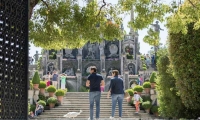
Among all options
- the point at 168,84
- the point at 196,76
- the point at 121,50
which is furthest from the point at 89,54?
the point at 196,76

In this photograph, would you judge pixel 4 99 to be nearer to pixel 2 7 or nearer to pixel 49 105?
pixel 2 7

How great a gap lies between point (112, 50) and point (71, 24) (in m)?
38.7

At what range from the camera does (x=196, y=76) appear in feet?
50.7

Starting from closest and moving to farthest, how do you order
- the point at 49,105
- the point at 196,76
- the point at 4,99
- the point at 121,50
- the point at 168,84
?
the point at 4,99, the point at 196,76, the point at 168,84, the point at 49,105, the point at 121,50

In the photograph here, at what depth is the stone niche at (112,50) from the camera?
5100 cm

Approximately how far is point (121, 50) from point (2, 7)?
44.2 m

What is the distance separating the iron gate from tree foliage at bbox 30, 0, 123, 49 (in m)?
4.94

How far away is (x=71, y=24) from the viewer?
42.0 feet

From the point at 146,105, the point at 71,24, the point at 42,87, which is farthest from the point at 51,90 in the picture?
the point at 71,24

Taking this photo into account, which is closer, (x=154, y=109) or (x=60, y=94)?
(x=154, y=109)

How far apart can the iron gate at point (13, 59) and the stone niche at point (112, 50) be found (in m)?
43.3

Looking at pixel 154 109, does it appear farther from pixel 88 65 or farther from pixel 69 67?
pixel 88 65

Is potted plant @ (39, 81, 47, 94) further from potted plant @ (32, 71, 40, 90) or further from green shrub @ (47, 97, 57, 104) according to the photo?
green shrub @ (47, 97, 57, 104)

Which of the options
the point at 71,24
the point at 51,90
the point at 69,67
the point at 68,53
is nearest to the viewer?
the point at 71,24
